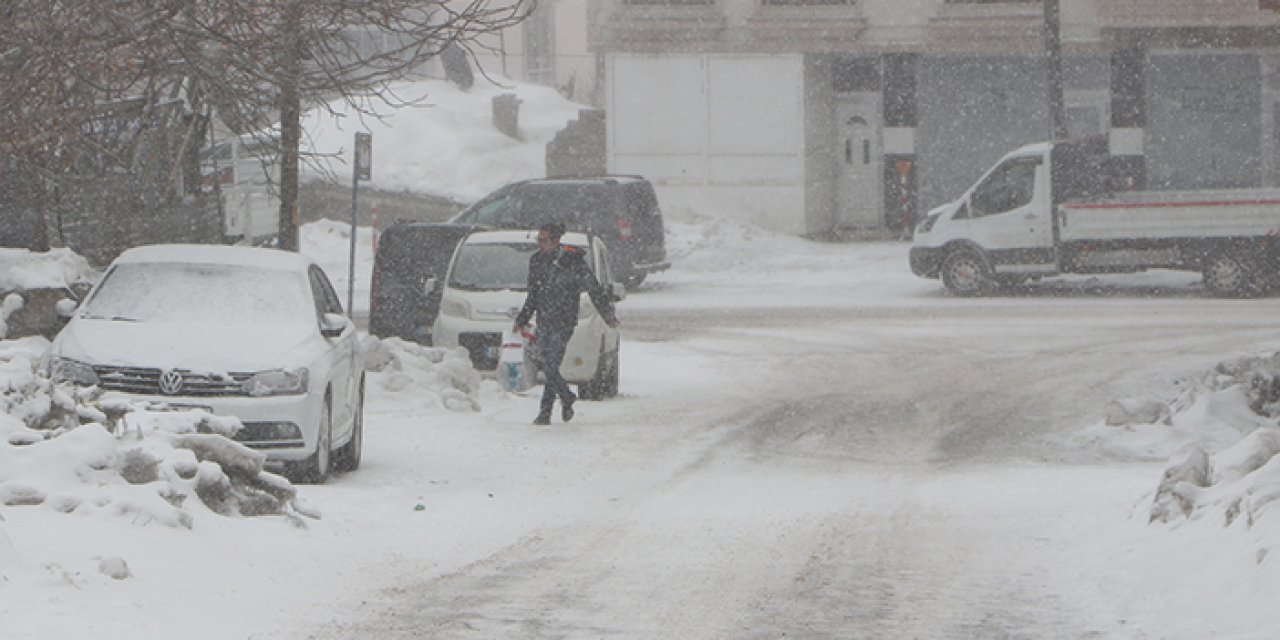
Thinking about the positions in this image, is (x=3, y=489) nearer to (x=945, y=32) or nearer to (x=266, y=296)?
(x=266, y=296)

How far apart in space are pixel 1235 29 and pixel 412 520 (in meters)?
33.6

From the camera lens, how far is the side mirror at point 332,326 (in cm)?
1378

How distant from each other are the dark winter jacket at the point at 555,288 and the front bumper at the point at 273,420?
4.70 m

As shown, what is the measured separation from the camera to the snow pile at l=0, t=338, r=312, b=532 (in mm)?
10016

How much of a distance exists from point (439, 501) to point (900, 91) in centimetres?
3283

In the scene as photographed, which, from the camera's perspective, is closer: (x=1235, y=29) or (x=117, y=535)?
(x=117, y=535)

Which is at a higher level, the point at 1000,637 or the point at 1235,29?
the point at 1235,29

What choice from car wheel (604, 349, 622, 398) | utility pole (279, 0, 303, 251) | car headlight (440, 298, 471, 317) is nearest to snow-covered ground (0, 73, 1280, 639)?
car wheel (604, 349, 622, 398)

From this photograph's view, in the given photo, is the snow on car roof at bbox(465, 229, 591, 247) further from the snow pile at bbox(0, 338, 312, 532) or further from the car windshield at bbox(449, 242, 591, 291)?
the snow pile at bbox(0, 338, 312, 532)

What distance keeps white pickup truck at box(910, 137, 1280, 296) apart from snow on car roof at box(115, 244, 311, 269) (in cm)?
1884

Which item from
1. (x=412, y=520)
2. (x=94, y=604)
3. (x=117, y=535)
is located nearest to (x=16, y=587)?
(x=94, y=604)

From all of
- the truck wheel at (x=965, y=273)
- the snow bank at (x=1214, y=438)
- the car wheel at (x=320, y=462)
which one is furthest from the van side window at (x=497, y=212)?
the car wheel at (x=320, y=462)

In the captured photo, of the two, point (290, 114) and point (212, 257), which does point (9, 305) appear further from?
point (212, 257)

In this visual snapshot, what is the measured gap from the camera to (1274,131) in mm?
43438
